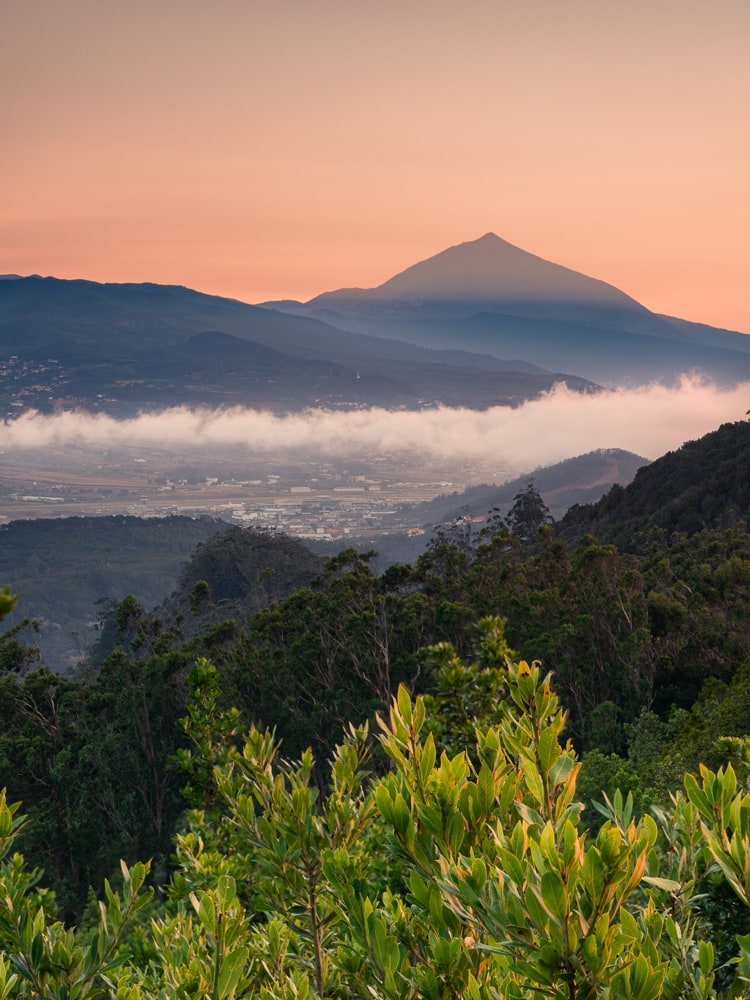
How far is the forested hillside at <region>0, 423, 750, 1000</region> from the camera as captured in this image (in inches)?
95.9

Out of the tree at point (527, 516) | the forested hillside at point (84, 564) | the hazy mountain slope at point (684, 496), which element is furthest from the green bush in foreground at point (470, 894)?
the forested hillside at point (84, 564)

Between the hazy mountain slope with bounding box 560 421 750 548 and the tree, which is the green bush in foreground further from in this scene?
the tree

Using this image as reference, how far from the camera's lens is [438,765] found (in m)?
3.39

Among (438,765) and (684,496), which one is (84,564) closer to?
(684,496)

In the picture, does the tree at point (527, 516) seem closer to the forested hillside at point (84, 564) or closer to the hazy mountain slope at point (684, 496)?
the hazy mountain slope at point (684, 496)

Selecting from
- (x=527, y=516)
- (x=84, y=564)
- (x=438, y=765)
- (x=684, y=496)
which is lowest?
(x=84, y=564)

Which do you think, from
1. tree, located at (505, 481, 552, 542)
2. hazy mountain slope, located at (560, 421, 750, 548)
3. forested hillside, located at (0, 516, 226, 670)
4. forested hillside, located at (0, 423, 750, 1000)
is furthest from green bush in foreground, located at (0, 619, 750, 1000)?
forested hillside, located at (0, 516, 226, 670)

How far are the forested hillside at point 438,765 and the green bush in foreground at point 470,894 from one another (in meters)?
0.01

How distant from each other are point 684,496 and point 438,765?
58.7 metres

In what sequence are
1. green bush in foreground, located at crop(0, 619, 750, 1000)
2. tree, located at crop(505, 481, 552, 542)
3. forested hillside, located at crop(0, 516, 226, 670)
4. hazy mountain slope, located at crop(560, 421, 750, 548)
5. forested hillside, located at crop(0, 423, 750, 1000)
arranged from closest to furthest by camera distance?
green bush in foreground, located at crop(0, 619, 750, 1000)
forested hillside, located at crop(0, 423, 750, 1000)
hazy mountain slope, located at crop(560, 421, 750, 548)
tree, located at crop(505, 481, 552, 542)
forested hillside, located at crop(0, 516, 226, 670)

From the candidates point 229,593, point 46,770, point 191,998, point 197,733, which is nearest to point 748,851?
point 191,998

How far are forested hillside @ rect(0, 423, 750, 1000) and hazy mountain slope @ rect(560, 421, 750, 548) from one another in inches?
19.7

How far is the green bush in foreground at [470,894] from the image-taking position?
2.10 m

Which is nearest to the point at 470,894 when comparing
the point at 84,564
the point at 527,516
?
the point at 527,516
